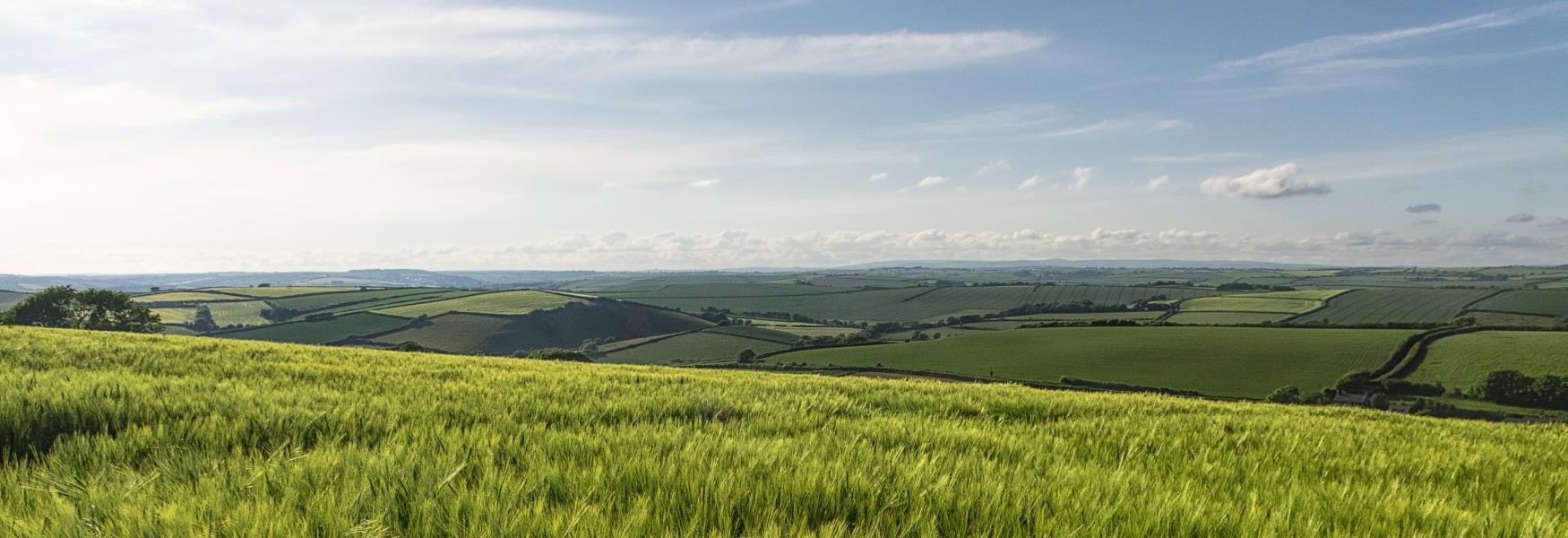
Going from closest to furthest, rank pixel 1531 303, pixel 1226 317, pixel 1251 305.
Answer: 1. pixel 1226 317
2. pixel 1531 303
3. pixel 1251 305

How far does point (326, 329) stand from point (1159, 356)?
13017cm

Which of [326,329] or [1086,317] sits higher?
[1086,317]

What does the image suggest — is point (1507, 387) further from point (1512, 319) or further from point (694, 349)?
point (694, 349)

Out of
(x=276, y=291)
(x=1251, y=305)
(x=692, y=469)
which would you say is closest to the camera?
(x=692, y=469)

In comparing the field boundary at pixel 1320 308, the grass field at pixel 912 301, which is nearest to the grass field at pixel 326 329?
the grass field at pixel 912 301

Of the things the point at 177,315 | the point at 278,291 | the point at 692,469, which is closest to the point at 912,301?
the point at 177,315

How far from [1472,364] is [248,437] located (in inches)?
4106

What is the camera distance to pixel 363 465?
3236 millimetres

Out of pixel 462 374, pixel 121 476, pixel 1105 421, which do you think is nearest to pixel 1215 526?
pixel 1105 421

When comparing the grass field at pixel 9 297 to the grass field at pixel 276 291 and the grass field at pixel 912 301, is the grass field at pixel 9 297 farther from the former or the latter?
→ the grass field at pixel 912 301

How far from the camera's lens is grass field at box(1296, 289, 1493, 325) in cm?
12344

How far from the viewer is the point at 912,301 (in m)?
184

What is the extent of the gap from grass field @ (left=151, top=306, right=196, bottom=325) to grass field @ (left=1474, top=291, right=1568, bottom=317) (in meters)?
240

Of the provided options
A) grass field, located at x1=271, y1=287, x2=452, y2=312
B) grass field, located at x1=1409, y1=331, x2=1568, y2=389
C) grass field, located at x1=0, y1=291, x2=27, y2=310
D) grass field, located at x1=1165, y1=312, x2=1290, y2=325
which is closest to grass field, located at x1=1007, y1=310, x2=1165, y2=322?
grass field, located at x1=1165, y1=312, x2=1290, y2=325
